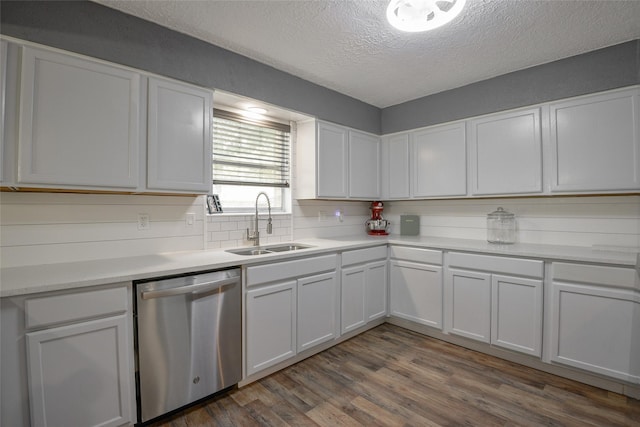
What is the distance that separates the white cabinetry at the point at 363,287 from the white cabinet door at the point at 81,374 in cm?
173

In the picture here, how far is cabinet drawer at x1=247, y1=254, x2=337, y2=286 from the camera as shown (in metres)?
2.18

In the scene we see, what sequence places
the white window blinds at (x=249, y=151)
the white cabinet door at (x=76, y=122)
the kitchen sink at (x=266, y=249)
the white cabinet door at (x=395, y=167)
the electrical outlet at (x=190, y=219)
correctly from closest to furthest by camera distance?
the white cabinet door at (x=76, y=122) → the electrical outlet at (x=190, y=219) → the kitchen sink at (x=266, y=249) → the white window blinds at (x=249, y=151) → the white cabinet door at (x=395, y=167)

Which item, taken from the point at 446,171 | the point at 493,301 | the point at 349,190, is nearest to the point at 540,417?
the point at 493,301

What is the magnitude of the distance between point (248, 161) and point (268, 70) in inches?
32.2

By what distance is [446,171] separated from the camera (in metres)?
3.23

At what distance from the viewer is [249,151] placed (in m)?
2.94

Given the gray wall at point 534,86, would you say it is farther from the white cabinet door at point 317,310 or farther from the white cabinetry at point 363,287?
the white cabinet door at point 317,310

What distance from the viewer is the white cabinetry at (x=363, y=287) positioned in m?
2.86

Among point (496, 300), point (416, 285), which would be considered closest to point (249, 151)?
point (416, 285)

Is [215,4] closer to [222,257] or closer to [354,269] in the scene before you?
[222,257]

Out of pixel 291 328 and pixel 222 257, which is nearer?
pixel 222 257

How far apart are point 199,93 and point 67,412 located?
1.99m

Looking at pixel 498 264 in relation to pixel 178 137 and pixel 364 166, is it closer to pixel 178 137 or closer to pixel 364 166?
pixel 364 166

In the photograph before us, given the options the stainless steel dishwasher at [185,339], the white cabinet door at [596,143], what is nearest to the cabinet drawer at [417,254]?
the white cabinet door at [596,143]
